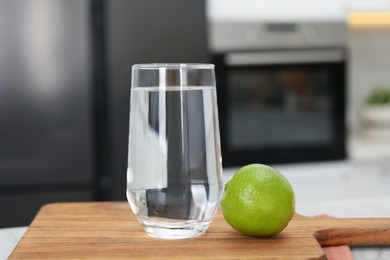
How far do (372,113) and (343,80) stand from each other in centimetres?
41

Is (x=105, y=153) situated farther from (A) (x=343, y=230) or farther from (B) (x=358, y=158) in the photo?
(A) (x=343, y=230)

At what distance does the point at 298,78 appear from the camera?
8.34ft

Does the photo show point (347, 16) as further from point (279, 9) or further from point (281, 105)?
point (281, 105)

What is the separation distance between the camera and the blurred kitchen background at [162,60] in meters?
2.39

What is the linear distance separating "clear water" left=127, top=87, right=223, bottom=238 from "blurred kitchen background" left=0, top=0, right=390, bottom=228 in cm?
160

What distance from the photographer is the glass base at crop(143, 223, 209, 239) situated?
852 mm

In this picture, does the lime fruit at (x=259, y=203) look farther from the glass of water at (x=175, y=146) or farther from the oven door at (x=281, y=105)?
the oven door at (x=281, y=105)

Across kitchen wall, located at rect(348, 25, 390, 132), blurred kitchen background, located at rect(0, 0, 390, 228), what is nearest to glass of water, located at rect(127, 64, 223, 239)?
blurred kitchen background, located at rect(0, 0, 390, 228)

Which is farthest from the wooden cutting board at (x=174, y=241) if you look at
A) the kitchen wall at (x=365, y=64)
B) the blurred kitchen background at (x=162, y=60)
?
the kitchen wall at (x=365, y=64)

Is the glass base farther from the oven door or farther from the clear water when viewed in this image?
the oven door

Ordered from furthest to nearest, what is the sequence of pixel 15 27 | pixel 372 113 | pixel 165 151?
pixel 372 113 → pixel 15 27 → pixel 165 151

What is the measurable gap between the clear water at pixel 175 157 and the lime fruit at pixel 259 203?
0.08 ft

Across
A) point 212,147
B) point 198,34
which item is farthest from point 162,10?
point 212,147

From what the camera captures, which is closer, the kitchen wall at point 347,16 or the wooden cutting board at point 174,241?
the wooden cutting board at point 174,241
